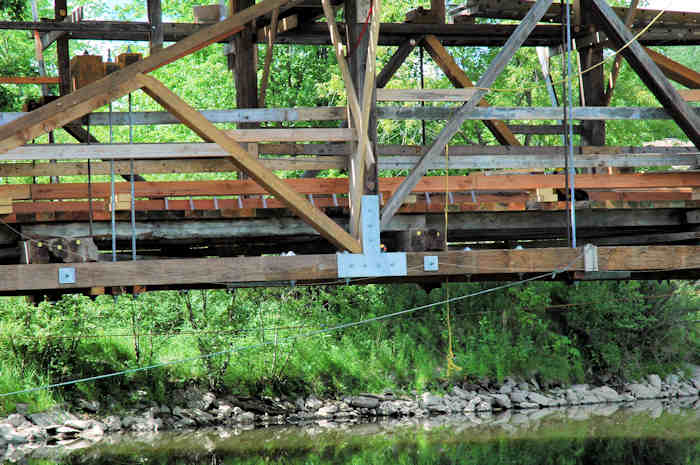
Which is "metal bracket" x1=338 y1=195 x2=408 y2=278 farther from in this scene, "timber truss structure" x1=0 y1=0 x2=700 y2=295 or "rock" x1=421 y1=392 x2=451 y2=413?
"rock" x1=421 y1=392 x2=451 y2=413

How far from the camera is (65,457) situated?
45.8ft

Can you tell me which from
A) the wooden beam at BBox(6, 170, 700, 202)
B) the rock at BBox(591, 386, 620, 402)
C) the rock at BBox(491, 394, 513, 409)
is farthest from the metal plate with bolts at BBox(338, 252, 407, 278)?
the rock at BBox(591, 386, 620, 402)

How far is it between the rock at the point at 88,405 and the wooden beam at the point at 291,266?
9427 mm

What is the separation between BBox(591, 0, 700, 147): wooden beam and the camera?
9078 millimetres

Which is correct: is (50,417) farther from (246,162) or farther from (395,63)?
(246,162)

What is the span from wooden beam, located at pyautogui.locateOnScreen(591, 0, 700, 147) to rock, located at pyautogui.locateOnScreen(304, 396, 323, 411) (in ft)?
34.0

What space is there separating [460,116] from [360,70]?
3.19ft

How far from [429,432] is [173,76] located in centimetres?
1238

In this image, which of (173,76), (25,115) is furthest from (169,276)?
(173,76)

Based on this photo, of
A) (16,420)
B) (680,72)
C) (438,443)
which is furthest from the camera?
(16,420)

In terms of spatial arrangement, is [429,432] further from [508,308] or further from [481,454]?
[508,308]

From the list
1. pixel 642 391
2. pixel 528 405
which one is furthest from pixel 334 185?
pixel 642 391

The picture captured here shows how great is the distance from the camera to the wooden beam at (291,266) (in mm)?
8188

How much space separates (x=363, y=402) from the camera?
723 inches
